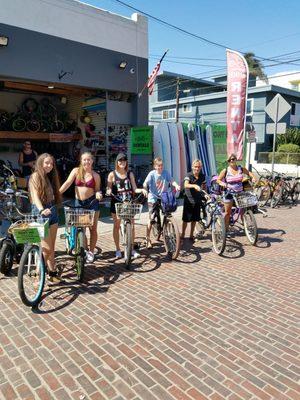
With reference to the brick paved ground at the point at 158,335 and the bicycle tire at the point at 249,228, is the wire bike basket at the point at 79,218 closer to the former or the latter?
the brick paved ground at the point at 158,335

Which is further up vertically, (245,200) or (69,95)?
(69,95)

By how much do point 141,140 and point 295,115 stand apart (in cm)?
2244

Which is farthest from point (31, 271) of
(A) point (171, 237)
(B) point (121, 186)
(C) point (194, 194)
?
(C) point (194, 194)

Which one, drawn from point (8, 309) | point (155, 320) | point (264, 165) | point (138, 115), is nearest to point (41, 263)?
point (8, 309)

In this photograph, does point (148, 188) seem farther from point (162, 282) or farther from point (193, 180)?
point (162, 282)

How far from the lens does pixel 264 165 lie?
25.4 metres

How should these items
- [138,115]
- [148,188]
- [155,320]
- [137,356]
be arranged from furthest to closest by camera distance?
[138,115] → [148,188] → [155,320] → [137,356]

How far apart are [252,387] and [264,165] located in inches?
943

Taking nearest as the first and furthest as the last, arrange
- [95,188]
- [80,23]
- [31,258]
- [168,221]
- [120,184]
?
[31,258] → [95,188] → [120,184] → [168,221] → [80,23]

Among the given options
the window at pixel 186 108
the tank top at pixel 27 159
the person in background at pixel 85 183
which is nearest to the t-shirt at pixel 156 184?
the person in background at pixel 85 183

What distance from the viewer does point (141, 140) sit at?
1173cm

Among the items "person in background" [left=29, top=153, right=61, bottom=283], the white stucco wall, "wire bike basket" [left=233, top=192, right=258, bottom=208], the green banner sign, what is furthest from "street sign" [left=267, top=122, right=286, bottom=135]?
"person in background" [left=29, top=153, right=61, bottom=283]

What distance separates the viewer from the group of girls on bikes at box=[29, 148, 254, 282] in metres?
4.62

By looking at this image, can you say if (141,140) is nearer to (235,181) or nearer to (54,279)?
(235,181)
